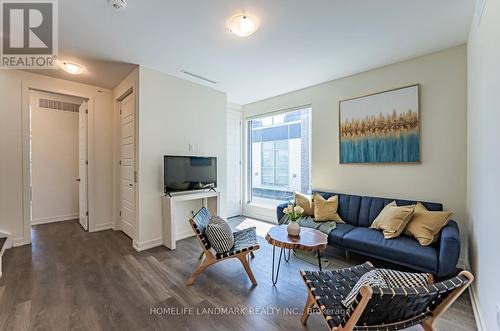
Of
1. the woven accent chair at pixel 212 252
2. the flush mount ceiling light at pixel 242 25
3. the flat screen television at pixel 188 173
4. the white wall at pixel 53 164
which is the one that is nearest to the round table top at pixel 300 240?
the woven accent chair at pixel 212 252

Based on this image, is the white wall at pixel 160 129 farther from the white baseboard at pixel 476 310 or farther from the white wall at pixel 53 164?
the white baseboard at pixel 476 310

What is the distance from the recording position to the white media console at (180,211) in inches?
127

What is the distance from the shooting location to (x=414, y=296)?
1.12 m

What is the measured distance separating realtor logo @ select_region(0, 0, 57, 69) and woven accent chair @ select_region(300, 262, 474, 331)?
10.8 ft

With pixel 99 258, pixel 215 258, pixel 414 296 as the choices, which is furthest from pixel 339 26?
pixel 99 258

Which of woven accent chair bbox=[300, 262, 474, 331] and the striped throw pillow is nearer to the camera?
woven accent chair bbox=[300, 262, 474, 331]

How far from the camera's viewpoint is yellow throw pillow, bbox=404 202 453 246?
7.59 feet

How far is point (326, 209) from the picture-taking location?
10.6ft

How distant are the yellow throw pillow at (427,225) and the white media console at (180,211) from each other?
2901mm

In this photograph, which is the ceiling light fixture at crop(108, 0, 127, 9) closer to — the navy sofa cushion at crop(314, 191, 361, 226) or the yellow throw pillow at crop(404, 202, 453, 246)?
the navy sofa cushion at crop(314, 191, 361, 226)

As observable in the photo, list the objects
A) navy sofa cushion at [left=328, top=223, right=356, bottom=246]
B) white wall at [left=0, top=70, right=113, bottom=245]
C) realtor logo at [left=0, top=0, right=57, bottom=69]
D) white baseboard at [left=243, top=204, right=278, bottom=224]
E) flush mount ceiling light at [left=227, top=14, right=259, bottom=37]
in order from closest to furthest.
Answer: realtor logo at [left=0, top=0, right=57, bottom=69]
flush mount ceiling light at [left=227, top=14, right=259, bottom=37]
navy sofa cushion at [left=328, top=223, right=356, bottom=246]
white wall at [left=0, top=70, right=113, bottom=245]
white baseboard at [left=243, top=204, right=278, bottom=224]

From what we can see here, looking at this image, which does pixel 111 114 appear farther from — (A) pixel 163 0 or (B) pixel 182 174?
(A) pixel 163 0

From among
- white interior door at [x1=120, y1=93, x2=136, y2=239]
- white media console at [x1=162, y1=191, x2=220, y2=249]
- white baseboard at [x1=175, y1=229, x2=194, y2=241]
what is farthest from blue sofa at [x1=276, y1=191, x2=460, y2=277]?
white interior door at [x1=120, y1=93, x2=136, y2=239]

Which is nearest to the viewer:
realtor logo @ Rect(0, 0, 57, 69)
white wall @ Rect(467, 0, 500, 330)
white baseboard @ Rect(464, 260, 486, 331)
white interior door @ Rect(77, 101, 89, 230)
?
white wall @ Rect(467, 0, 500, 330)
